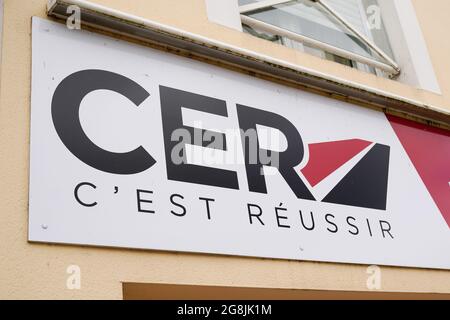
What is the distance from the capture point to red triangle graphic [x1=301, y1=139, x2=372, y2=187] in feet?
9.58

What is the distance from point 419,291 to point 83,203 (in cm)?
183

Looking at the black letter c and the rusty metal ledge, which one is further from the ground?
the rusty metal ledge

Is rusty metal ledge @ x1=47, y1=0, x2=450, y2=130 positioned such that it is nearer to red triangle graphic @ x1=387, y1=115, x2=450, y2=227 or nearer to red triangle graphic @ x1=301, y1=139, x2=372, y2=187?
red triangle graphic @ x1=387, y1=115, x2=450, y2=227

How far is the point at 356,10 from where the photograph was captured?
170 inches

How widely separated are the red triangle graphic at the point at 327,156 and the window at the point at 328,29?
2.68ft

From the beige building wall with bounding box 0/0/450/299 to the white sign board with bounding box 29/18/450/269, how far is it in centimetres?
5

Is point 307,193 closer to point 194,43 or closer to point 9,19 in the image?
point 194,43

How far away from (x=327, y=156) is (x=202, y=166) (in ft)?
2.75

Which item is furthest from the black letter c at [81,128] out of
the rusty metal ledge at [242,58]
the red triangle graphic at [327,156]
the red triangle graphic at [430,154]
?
the red triangle graphic at [430,154]

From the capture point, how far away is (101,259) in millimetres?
2084

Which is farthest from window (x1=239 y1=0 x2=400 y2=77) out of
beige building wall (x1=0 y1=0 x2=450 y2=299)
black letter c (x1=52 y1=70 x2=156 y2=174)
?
black letter c (x1=52 y1=70 x2=156 y2=174)

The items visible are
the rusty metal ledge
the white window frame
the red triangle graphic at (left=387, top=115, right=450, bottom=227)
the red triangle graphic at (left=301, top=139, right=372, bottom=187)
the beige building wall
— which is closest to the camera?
the beige building wall

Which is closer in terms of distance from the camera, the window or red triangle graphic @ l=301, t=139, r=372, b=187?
red triangle graphic @ l=301, t=139, r=372, b=187

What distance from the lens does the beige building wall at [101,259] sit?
1.96m
